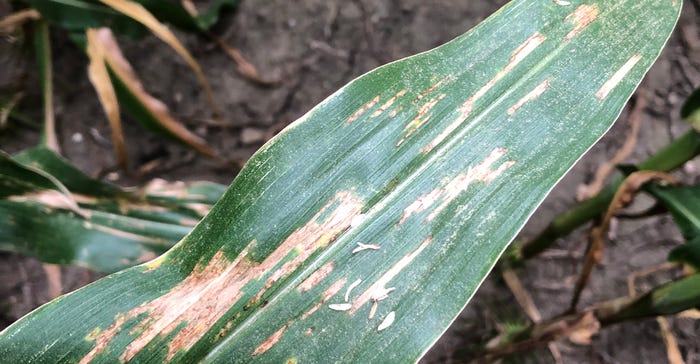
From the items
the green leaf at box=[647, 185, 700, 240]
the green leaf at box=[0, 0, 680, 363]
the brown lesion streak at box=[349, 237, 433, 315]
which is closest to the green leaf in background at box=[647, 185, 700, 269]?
the green leaf at box=[647, 185, 700, 240]

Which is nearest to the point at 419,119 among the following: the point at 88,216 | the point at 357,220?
the point at 357,220

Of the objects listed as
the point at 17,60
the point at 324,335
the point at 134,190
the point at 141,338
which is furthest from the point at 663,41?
the point at 17,60

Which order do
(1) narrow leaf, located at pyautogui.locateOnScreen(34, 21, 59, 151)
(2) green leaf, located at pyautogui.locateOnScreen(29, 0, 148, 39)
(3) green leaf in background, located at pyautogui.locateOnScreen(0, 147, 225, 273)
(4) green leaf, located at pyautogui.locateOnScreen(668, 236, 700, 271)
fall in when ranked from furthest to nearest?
(1) narrow leaf, located at pyautogui.locateOnScreen(34, 21, 59, 151)
(2) green leaf, located at pyautogui.locateOnScreen(29, 0, 148, 39)
(3) green leaf in background, located at pyautogui.locateOnScreen(0, 147, 225, 273)
(4) green leaf, located at pyautogui.locateOnScreen(668, 236, 700, 271)

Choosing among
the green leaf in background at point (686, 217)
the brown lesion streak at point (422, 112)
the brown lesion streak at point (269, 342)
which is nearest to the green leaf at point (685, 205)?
the green leaf in background at point (686, 217)

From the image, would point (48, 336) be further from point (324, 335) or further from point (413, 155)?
point (413, 155)

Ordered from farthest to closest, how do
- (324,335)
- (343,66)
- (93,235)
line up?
(343,66)
(93,235)
(324,335)

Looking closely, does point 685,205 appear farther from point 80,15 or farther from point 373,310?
point 80,15

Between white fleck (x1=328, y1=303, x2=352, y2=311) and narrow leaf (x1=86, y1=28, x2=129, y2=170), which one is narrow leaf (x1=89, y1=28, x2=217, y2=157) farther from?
white fleck (x1=328, y1=303, x2=352, y2=311)
